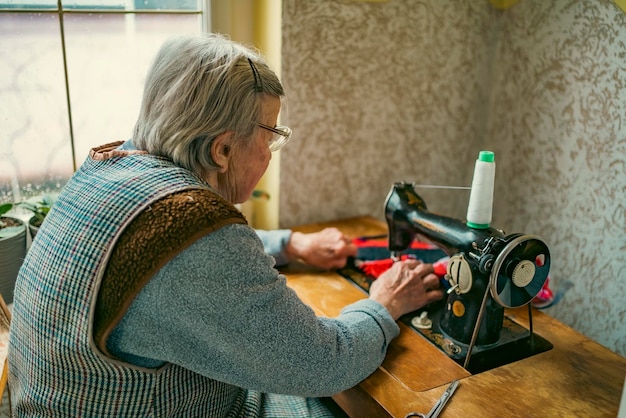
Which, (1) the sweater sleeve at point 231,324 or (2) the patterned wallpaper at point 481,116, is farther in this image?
(2) the patterned wallpaper at point 481,116

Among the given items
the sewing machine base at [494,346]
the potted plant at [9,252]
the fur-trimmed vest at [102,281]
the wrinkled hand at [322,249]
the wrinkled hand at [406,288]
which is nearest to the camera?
the fur-trimmed vest at [102,281]

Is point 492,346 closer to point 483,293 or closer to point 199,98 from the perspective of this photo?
point 483,293

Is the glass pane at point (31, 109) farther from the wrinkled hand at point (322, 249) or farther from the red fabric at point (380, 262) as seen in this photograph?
the red fabric at point (380, 262)

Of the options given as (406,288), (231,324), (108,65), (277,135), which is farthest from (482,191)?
(108,65)

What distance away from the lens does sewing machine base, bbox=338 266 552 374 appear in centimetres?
115

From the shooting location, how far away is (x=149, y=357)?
0.93 meters

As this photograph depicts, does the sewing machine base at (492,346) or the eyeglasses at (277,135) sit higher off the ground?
the eyeglasses at (277,135)

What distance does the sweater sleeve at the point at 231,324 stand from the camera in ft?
2.90

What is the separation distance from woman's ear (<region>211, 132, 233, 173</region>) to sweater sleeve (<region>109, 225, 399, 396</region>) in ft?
0.55

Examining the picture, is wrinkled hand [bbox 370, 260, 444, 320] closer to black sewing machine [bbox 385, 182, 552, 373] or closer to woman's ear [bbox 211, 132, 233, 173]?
black sewing machine [bbox 385, 182, 552, 373]

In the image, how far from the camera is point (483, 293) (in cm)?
113

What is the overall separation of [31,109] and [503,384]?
133 centimetres

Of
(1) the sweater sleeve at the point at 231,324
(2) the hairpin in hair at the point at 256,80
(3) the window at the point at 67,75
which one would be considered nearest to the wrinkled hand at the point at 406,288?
(1) the sweater sleeve at the point at 231,324

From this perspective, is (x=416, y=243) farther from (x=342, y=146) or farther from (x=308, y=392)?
(x=308, y=392)
